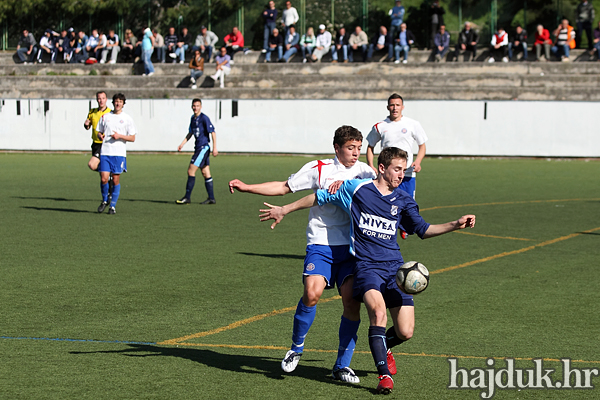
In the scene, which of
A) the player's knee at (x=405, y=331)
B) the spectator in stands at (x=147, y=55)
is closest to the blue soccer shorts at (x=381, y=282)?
the player's knee at (x=405, y=331)

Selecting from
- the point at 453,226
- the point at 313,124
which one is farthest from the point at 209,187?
the point at 313,124

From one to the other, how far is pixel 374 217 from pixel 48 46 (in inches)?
1425

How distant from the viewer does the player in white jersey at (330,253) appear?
566 cm

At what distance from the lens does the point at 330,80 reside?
33.8 m

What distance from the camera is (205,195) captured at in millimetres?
18484

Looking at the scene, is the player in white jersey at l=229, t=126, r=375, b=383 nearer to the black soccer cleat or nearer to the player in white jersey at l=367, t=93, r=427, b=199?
the player in white jersey at l=367, t=93, r=427, b=199

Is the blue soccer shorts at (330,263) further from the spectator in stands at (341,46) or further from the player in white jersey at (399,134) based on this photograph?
the spectator in stands at (341,46)

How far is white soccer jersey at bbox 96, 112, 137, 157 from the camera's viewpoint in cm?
1511

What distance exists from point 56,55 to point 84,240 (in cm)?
2932

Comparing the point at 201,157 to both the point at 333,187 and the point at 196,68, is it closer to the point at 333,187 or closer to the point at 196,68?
the point at 333,187

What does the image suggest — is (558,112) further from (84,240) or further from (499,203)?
(84,240)

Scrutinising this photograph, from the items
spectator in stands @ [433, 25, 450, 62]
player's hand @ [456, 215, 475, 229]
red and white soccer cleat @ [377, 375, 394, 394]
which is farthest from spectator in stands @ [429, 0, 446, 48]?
red and white soccer cleat @ [377, 375, 394, 394]

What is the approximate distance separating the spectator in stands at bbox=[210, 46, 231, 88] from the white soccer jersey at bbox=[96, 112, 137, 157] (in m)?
19.5

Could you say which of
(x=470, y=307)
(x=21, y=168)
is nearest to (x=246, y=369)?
(x=470, y=307)
